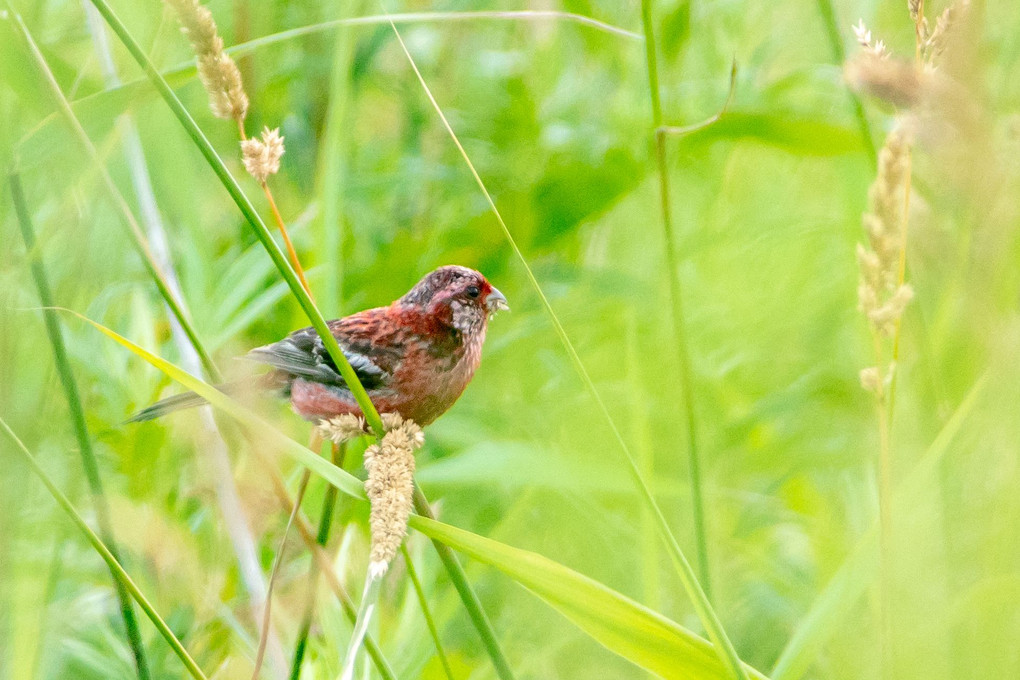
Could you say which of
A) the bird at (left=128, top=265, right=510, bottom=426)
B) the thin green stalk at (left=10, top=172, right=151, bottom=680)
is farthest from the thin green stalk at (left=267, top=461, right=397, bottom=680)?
the bird at (left=128, top=265, right=510, bottom=426)

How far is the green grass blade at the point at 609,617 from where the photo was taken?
3.37ft

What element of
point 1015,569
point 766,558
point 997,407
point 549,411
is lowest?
point 766,558

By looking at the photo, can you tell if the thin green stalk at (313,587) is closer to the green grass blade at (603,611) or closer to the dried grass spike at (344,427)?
the dried grass spike at (344,427)

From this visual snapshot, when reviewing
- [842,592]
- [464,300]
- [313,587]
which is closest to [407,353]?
[464,300]

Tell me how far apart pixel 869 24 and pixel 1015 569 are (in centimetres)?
185

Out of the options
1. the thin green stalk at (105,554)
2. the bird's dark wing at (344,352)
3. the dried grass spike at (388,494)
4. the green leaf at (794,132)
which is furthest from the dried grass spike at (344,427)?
the green leaf at (794,132)

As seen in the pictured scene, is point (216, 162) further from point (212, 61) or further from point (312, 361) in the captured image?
point (312, 361)

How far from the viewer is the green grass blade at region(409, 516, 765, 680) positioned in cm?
103

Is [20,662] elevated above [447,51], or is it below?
below

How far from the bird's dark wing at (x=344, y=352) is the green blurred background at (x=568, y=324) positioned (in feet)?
0.45

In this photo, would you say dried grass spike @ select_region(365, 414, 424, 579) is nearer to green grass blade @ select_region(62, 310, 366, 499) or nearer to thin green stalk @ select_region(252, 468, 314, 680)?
green grass blade @ select_region(62, 310, 366, 499)

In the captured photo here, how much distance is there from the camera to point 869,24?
2402 mm

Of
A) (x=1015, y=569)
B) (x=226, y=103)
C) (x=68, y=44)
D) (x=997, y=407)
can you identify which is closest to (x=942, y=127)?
(x=997, y=407)

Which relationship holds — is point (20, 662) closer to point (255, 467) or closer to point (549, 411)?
point (255, 467)
